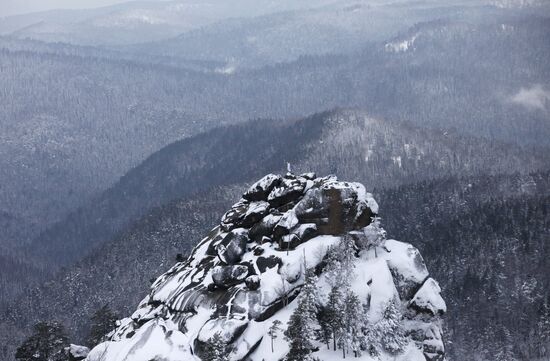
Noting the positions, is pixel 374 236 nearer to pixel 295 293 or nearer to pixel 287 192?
pixel 287 192

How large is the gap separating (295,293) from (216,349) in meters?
16.1

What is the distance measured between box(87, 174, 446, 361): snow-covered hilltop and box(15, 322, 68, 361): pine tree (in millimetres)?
12310

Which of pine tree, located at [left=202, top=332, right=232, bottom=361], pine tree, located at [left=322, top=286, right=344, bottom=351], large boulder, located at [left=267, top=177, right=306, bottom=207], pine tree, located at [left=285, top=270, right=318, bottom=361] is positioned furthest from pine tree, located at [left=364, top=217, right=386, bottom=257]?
pine tree, located at [left=202, top=332, right=232, bottom=361]

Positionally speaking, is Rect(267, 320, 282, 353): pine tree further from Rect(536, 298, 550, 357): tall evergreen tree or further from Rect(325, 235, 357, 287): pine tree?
Rect(536, 298, 550, 357): tall evergreen tree

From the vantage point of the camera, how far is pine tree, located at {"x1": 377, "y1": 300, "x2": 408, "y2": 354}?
88.6 meters

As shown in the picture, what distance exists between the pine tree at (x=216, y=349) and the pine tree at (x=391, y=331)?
19.7m

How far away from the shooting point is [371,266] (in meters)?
98.0

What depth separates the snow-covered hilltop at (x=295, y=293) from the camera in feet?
285

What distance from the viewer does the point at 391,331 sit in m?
89.1

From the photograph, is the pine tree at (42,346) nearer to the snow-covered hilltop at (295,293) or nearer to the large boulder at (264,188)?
the snow-covered hilltop at (295,293)

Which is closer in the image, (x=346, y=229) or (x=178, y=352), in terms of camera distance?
(x=178, y=352)

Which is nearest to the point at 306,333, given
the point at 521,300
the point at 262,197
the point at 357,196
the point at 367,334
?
the point at 367,334

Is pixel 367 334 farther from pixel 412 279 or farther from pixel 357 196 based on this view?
pixel 357 196

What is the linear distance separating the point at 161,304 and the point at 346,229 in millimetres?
29259
